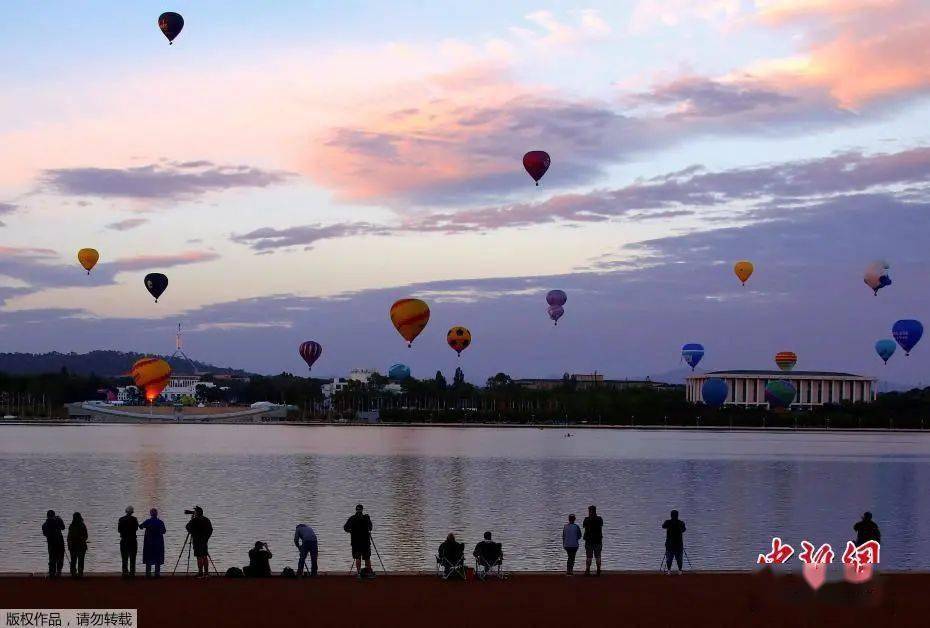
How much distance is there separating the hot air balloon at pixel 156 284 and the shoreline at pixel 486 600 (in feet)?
465

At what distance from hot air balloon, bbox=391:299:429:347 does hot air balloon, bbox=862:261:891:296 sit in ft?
251

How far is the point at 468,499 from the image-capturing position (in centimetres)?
8225

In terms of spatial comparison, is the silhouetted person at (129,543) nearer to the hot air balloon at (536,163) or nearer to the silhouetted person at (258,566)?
the silhouetted person at (258,566)

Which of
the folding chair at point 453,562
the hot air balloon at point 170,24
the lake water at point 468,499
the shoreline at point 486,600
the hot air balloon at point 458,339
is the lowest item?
the lake water at point 468,499

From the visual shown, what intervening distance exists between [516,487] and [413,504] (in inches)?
727

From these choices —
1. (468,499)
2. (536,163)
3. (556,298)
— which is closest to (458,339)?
(556,298)

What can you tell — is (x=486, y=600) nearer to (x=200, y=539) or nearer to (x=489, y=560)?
(x=489, y=560)

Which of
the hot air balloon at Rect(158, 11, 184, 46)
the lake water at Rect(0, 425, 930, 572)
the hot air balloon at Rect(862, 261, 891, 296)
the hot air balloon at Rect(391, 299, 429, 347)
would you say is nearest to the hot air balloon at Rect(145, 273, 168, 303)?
the lake water at Rect(0, 425, 930, 572)

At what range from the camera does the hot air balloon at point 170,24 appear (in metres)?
111

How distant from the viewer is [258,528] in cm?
6025

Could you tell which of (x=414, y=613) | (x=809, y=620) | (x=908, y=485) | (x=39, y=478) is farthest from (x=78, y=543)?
(x=908, y=485)

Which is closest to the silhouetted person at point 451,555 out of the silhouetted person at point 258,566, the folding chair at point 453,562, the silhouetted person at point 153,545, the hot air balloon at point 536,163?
the folding chair at point 453,562

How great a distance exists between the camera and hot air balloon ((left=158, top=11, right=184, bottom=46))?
111 meters

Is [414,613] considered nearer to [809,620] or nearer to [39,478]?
[809,620]
